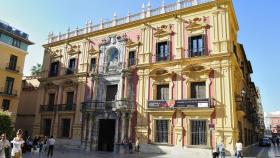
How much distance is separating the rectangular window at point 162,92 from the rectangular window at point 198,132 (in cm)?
313

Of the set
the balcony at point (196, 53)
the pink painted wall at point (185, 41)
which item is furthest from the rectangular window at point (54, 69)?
the balcony at point (196, 53)

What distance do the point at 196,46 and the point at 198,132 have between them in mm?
6787

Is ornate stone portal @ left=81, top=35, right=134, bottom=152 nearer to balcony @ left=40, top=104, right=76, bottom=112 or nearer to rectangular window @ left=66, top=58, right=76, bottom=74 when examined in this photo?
balcony @ left=40, top=104, right=76, bottom=112

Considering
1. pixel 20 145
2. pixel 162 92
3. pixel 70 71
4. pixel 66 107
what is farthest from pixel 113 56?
pixel 20 145

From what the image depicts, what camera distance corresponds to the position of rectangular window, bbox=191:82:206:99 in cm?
1888

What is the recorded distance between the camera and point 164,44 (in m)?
21.7

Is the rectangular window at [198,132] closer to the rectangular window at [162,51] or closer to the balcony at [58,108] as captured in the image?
the rectangular window at [162,51]

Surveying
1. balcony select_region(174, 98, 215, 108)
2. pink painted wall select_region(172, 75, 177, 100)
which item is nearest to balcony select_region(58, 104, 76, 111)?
pink painted wall select_region(172, 75, 177, 100)

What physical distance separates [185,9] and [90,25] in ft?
35.4

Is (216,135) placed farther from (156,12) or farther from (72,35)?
(72,35)

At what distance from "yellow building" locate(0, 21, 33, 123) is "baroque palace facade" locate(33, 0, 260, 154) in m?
3.99

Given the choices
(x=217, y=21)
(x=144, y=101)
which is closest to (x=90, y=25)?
(x=144, y=101)

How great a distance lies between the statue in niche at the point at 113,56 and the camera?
23.9m

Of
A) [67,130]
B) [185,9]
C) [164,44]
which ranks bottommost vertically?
[67,130]
